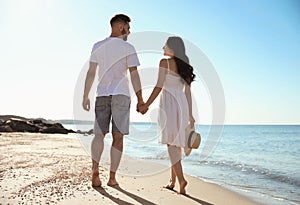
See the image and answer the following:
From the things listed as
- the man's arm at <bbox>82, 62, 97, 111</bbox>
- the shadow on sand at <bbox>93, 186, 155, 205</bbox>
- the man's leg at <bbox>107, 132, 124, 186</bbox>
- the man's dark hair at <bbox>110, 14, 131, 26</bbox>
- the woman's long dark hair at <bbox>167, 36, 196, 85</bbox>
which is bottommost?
the shadow on sand at <bbox>93, 186, 155, 205</bbox>

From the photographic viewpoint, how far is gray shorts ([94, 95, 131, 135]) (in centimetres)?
359

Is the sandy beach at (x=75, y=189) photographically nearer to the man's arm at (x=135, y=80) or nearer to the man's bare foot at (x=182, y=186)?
the man's bare foot at (x=182, y=186)

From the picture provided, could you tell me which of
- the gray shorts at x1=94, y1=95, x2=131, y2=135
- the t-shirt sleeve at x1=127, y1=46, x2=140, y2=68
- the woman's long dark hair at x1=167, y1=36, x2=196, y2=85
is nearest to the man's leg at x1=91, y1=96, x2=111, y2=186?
the gray shorts at x1=94, y1=95, x2=131, y2=135

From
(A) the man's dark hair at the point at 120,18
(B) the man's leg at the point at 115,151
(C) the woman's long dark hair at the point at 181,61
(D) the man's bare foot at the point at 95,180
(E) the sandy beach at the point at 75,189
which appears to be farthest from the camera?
(A) the man's dark hair at the point at 120,18

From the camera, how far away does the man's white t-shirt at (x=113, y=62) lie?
12.0 feet

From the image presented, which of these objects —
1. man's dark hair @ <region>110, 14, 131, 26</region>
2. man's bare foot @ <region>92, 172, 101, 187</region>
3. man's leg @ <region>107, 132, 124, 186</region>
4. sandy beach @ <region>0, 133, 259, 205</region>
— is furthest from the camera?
man's dark hair @ <region>110, 14, 131, 26</region>

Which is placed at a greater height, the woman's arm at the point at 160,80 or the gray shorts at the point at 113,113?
the woman's arm at the point at 160,80

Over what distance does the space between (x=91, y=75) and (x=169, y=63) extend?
0.91m

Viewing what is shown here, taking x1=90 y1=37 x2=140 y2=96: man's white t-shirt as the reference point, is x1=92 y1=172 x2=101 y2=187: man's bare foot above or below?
below

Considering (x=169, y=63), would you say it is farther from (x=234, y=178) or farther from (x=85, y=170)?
(x=234, y=178)

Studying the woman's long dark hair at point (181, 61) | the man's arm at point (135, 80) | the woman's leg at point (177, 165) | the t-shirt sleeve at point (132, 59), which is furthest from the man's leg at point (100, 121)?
the woman's long dark hair at point (181, 61)

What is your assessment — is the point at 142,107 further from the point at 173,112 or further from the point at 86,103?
the point at 86,103

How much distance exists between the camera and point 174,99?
3.69 meters

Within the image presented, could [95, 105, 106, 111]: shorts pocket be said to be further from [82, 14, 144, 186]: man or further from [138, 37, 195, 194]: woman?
[138, 37, 195, 194]: woman
